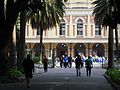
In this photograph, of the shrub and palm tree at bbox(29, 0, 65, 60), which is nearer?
the shrub

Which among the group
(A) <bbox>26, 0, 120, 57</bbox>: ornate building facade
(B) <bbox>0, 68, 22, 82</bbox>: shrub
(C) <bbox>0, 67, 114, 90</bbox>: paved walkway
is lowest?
(C) <bbox>0, 67, 114, 90</bbox>: paved walkway

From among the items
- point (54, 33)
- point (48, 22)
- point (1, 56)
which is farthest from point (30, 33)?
point (1, 56)

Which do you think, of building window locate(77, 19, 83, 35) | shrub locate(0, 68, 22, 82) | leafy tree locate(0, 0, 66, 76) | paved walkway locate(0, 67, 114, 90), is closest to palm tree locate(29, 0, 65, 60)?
paved walkway locate(0, 67, 114, 90)

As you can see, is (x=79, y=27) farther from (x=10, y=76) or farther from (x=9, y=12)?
(x=9, y=12)

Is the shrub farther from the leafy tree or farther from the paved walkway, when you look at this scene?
the leafy tree

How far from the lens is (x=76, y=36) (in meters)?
102

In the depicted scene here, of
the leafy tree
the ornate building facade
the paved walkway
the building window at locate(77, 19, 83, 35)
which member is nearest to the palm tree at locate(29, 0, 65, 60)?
the paved walkway

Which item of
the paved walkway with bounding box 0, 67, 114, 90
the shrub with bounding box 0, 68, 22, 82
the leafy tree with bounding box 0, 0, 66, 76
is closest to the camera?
the paved walkway with bounding box 0, 67, 114, 90

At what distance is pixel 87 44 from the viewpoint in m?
102

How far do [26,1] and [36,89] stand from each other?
6.51 metres

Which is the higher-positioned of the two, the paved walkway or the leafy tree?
the leafy tree

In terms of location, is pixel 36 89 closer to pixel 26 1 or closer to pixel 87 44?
pixel 26 1

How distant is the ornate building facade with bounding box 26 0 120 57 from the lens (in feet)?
334

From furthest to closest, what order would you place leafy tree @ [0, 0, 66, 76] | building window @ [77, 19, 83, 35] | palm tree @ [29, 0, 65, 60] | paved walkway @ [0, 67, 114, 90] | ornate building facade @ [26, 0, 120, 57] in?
building window @ [77, 19, 83, 35] → ornate building facade @ [26, 0, 120, 57] → palm tree @ [29, 0, 65, 60] → leafy tree @ [0, 0, 66, 76] → paved walkway @ [0, 67, 114, 90]
